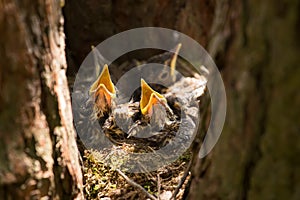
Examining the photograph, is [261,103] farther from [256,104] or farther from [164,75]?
[164,75]

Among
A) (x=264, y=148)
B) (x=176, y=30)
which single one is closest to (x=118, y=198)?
(x=264, y=148)

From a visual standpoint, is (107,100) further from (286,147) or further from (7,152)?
(286,147)

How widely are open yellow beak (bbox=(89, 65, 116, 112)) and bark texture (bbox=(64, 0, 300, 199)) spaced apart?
2.12 feet

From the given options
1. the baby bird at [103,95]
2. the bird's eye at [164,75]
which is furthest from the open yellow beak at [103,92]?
the bird's eye at [164,75]

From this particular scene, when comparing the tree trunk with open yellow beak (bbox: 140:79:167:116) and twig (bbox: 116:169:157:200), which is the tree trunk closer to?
twig (bbox: 116:169:157:200)

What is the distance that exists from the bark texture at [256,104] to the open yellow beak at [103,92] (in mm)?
645

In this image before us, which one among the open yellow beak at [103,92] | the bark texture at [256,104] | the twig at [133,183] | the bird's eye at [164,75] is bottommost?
the twig at [133,183]

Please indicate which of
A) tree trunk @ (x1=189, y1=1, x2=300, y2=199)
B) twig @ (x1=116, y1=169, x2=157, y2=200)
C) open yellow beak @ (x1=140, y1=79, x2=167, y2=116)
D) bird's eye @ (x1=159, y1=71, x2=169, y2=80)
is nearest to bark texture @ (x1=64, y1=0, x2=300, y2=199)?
tree trunk @ (x1=189, y1=1, x2=300, y2=199)

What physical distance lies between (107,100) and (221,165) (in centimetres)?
76

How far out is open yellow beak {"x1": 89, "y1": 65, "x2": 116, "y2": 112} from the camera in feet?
4.46

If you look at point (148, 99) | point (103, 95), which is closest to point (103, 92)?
point (103, 95)

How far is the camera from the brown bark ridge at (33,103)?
0.63m

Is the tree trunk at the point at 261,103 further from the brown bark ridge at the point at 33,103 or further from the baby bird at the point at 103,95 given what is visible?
the baby bird at the point at 103,95

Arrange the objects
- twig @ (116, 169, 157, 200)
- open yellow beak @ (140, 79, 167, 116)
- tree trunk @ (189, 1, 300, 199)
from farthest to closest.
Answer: open yellow beak @ (140, 79, 167, 116) < twig @ (116, 169, 157, 200) < tree trunk @ (189, 1, 300, 199)
